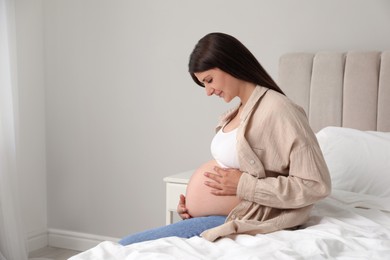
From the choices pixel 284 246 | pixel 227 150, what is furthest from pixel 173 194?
pixel 284 246

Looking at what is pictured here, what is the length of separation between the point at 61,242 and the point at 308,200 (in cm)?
234

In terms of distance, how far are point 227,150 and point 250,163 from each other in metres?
0.12

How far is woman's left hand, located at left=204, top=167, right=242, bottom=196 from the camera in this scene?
67.9 inches

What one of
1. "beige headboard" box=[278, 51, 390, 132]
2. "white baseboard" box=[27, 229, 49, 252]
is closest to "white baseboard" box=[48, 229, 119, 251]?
"white baseboard" box=[27, 229, 49, 252]

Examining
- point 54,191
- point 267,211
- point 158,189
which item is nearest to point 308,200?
point 267,211

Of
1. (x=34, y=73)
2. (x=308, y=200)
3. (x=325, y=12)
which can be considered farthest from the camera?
(x=34, y=73)

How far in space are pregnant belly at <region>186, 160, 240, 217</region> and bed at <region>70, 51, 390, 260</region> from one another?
0.23 meters

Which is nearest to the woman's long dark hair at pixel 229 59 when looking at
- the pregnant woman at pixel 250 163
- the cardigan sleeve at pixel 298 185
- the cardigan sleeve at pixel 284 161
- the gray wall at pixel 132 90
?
the pregnant woman at pixel 250 163

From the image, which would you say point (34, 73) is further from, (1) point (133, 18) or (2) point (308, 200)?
(2) point (308, 200)

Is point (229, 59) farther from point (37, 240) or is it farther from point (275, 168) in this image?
point (37, 240)

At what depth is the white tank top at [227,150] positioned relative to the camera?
1.78 metres

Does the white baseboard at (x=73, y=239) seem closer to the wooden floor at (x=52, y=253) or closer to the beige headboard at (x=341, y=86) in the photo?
the wooden floor at (x=52, y=253)

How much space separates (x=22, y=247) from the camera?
10.3 feet

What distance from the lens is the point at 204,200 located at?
1.85 metres
